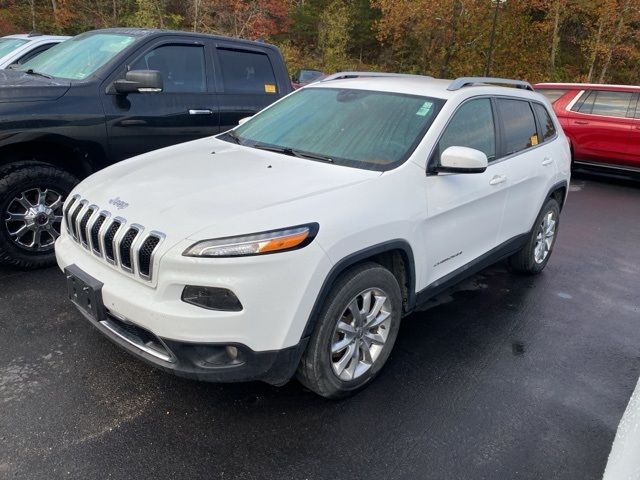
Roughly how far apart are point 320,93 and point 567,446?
2771 mm

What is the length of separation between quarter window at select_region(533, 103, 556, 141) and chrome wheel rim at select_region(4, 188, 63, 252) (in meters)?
4.10

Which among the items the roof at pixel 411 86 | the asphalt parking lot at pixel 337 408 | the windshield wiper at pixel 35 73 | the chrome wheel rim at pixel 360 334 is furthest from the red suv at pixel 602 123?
the windshield wiper at pixel 35 73

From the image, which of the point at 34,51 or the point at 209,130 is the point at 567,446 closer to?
the point at 209,130

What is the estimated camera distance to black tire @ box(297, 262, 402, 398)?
100.0 inches

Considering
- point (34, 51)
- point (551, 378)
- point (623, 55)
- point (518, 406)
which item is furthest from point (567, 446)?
point (623, 55)

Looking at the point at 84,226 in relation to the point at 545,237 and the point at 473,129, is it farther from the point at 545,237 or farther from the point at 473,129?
the point at 545,237

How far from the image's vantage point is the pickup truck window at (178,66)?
4.67 m

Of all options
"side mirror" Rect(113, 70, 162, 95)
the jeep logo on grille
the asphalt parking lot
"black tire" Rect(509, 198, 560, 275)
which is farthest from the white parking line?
"side mirror" Rect(113, 70, 162, 95)

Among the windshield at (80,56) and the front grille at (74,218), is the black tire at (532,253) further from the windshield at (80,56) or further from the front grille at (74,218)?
the windshield at (80,56)

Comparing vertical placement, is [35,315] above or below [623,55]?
below

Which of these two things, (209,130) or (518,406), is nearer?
(518,406)

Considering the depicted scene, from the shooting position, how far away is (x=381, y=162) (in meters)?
3.03

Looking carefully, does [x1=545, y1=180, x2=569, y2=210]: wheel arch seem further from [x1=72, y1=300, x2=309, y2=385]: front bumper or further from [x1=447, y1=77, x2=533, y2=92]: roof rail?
[x1=72, y1=300, x2=309, y2=385]: front bumper

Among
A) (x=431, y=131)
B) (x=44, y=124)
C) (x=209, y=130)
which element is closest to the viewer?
(x=431, y=131)
